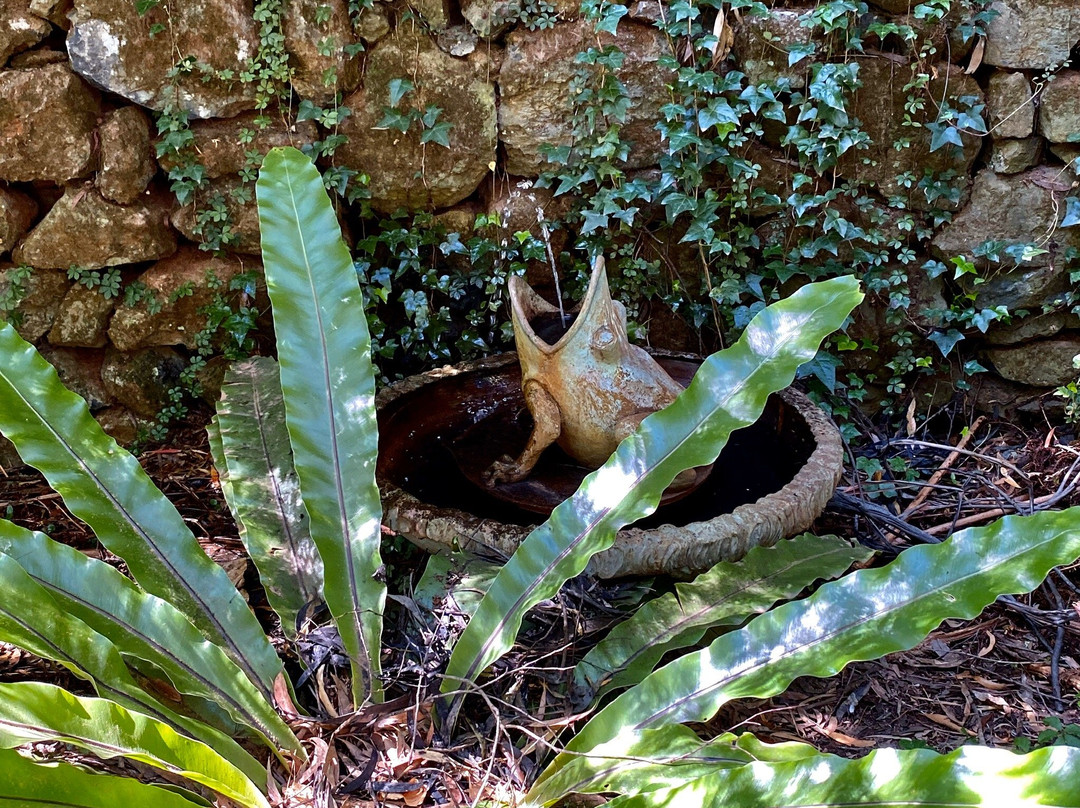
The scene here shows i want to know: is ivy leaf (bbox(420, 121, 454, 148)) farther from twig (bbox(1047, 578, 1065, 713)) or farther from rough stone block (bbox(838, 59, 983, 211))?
twig (bbox(1047, 578, 1065, 713))

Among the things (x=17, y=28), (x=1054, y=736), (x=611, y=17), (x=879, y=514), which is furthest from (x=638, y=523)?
(x=17, y=28)

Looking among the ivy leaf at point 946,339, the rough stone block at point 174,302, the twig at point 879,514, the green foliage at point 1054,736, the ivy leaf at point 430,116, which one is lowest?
the green foliage at point 1054,736

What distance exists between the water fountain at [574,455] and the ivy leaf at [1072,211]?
2.78 ft

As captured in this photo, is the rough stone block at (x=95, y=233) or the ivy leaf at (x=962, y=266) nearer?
the rough stone block at (x=95, y=233)

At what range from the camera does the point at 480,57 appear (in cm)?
184

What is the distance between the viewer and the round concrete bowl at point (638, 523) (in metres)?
1.29

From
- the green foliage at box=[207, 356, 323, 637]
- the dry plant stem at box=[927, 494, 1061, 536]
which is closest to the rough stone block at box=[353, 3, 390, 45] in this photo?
the green foliage at box=[207, 356, 323, 637]

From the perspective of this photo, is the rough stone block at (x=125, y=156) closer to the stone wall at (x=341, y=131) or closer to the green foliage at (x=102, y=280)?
the stone wall at (x=341, y=131)

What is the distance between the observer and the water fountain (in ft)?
4.26

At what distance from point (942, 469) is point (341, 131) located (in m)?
1.58

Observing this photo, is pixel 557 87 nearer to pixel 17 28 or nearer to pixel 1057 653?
pixel 17 28

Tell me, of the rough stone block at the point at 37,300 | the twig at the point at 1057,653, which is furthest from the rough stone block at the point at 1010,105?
the rough stone block at the point at 37,300

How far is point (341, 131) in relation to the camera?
1865 millimetres

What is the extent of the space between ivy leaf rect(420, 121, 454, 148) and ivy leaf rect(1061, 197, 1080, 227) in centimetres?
145
